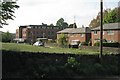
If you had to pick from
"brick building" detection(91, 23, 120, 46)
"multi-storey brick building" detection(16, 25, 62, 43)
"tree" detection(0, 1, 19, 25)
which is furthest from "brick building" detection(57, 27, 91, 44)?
"tree" detection(0, 1, 19, 25)

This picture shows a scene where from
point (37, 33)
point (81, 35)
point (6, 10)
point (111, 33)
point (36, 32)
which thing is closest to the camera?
point (6, 10)

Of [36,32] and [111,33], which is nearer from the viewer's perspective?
[111,33]

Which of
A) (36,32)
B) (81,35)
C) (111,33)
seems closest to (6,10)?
(111,33)

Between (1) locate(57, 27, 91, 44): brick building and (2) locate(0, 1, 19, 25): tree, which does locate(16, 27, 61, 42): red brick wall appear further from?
(2) locate(0, 1, 19, 25): tree

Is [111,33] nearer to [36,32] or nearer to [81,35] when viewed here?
[81,35]

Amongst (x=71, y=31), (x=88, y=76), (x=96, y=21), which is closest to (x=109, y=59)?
(x=88, y=76)

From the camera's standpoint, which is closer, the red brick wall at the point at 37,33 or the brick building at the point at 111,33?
the brick building at the point at 111,33

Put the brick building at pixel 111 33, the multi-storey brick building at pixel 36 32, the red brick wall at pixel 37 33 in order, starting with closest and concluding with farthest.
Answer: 1. the brick building at pixel 111 33
2. the red brick wall at pixel 37 33
3. the multi-storey brick building at pixel 36 32

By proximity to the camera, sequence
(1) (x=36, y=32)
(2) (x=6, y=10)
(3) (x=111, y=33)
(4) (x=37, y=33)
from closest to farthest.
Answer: (2) (x=6, y=10)
(3) (x=111, y=33)
(1) (x=36, y=32)
(4) (x=37, y=33)

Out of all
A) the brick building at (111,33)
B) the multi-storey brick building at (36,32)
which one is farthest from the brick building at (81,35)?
the multi-storey brick building at (36,32)

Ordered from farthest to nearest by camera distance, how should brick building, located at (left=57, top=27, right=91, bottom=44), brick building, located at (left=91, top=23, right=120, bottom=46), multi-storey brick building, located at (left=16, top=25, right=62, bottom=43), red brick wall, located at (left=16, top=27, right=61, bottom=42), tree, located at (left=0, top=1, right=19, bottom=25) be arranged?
1. multi-storey brick building, located at (left=16, top=25, right=62, bottom=43)
2. red brick wall, located at (left=16, top=27, right=61, bottom=42)
3. brick building, located at (left=57, top=27, right=91, bottom=44)
4. brick building, located at (left=91, top=23, right=120, bottom=46)
5. tree, located at (left=0, top=1, right=19, bottom=25)

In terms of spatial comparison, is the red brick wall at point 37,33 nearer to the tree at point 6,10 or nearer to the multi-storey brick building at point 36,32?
the multi-storey brick building at point 36,32

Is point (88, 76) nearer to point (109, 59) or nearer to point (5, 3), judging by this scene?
point (109, 59)

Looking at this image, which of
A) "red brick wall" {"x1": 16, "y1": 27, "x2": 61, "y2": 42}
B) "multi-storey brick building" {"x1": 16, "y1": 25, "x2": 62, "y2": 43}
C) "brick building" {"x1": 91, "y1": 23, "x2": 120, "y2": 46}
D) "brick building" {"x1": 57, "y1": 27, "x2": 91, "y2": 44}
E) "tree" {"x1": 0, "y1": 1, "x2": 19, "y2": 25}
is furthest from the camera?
"multi-storey brick building" {"x1": 16, "y1": 25, "x2": 62, "y2": 43}
